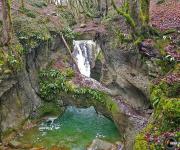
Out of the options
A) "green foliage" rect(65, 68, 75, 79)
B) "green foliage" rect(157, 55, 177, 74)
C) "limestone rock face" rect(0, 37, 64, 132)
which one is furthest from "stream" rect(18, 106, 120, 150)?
"green foliage" rect(157, 55, 177, 74)

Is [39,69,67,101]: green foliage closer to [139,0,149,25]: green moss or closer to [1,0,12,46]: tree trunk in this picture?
[1,0,12,46]: tree trunk

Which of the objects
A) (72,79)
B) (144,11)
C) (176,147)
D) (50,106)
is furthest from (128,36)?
(176,147)

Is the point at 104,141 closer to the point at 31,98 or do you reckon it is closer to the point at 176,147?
the point at 31,98

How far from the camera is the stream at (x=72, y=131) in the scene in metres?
20.8

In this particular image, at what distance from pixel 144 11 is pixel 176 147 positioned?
14.8 m

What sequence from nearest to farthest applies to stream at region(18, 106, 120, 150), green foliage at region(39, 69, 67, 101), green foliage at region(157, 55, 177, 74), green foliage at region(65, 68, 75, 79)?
green foliage at region(157, 55, 177, 74) < stream at region(18, 106, 120, 150) < green foliage at region(39, 69, 67, 101) < green foliage at region(65, 68, 75, 79)

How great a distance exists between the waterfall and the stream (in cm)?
772

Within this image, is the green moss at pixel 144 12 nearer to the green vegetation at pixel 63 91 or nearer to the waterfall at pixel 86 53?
the green vegetation at pixel 63 91

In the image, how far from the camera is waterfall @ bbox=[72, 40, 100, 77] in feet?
111

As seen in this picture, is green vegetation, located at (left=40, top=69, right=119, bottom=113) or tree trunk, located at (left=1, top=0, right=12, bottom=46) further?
green vegetation, located at (left=40, top=69, right=119, bottom=113)

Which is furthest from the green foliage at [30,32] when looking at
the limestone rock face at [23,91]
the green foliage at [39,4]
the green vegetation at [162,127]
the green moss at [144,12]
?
the green vegetation at [162,127]

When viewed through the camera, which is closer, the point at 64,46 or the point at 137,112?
the point at 137,112

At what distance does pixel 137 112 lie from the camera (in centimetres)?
2262

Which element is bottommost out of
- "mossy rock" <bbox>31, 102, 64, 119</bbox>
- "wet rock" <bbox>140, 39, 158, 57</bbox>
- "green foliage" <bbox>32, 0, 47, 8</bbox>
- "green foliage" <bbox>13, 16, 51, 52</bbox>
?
"mossy rock" <bbox>31, 102, 64, 119</bbox>
